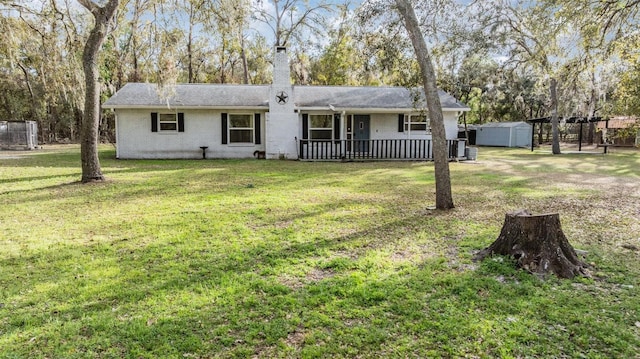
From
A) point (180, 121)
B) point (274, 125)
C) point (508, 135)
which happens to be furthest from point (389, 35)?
point (508, 135)

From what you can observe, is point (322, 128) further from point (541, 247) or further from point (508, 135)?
point (508, 135)

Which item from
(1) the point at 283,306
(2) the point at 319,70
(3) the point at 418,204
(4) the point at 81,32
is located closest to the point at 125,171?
(4) the point at 81,32

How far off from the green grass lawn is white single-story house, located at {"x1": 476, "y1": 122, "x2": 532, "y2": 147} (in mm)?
26400

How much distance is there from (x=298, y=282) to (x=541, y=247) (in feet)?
8.71

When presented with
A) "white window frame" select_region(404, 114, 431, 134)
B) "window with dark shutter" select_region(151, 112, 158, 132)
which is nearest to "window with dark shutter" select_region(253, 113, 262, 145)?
"window with dark shutter" select_region(151, 112, 158, 132)

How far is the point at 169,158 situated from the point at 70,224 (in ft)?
38.6

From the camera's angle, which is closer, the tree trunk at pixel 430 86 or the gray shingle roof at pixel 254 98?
the tree trunk at pixel 430 86

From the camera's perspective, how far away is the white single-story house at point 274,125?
55.8 ft

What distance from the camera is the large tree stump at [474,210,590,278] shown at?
4156 mm

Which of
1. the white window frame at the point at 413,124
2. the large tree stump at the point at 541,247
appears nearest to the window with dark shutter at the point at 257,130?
the white window frame at the point at 413,124

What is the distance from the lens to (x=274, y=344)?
282cm

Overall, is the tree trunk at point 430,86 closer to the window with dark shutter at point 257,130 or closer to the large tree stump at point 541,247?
the large tree stump at point 541,247

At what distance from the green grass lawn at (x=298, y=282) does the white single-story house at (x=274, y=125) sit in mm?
9348

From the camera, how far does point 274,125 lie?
17.1m
